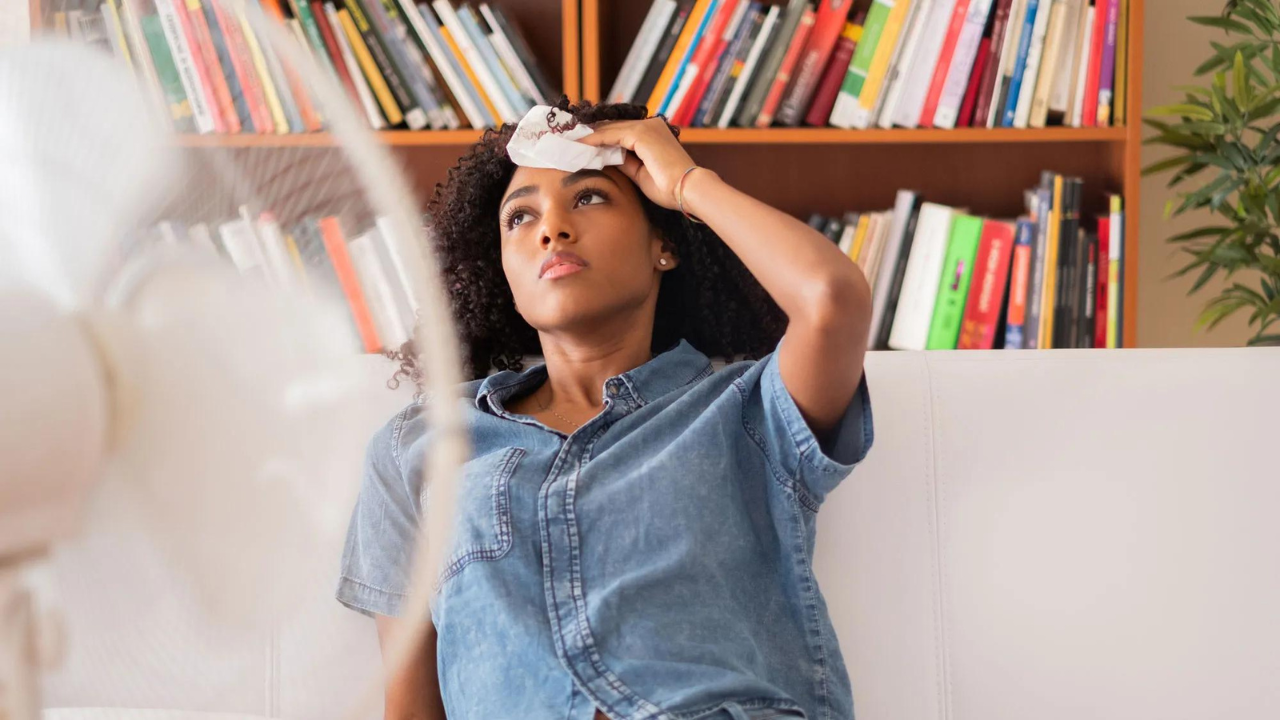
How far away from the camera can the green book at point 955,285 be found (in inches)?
72.0

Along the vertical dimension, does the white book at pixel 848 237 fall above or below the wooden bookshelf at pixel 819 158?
below

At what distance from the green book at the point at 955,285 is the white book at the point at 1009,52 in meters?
0.17

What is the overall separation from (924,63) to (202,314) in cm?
162

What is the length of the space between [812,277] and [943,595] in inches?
14.7

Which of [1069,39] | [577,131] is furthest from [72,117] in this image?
[1069,39]

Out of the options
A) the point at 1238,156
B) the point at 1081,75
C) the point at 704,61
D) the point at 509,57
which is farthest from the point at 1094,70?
the point at 509,57

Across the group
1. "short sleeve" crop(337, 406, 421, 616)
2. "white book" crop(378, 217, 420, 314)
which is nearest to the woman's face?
"short sleeve" crop(337, 406, 421, 616)

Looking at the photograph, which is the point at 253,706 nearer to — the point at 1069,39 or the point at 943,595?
the point at 943,595

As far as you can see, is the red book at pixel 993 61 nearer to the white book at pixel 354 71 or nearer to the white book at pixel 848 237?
the white book at pixel 848 237

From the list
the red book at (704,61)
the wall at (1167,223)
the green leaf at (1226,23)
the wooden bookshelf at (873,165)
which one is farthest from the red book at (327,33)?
the wall at (1167,223)

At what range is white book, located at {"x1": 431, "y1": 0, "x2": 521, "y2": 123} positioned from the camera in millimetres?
1863

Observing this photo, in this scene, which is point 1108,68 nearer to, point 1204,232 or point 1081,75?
point 1081,75

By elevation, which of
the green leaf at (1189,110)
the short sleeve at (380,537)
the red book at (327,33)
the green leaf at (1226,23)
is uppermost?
the green leaf at (1226,23)

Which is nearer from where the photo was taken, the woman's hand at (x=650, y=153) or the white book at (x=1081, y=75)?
the woman's hand at (x=650, y=153)
